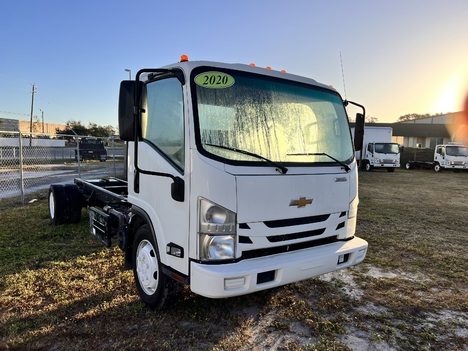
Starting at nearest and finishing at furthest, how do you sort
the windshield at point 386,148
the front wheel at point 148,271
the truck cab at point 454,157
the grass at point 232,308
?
the grass at point 232,308 < the front wheel at point 148,271 < the truck cab at point 454,157 < the windshield at point 386,148

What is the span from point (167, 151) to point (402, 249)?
4.67 m

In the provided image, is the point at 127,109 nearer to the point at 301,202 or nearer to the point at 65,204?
the point at 301,202

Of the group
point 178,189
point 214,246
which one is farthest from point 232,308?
point 178,189

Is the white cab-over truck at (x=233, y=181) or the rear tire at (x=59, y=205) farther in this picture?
the rear tire at (x=59, y=205)

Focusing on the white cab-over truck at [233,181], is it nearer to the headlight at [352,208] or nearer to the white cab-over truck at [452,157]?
the headlight at [352,208]

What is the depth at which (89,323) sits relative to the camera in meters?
3.16

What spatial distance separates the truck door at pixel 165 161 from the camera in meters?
2.85

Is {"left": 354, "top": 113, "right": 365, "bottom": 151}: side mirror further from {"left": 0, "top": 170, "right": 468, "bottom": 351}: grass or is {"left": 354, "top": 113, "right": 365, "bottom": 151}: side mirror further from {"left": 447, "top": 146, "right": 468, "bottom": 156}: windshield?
{"left": 447, "top": 146, "right": 468, "bottom": 156}: windshield

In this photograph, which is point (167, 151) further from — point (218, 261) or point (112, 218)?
point (112, 218)

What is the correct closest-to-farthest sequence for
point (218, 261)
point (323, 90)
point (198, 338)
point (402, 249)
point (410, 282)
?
point (218, 261) → point (198, 338) → point (323, 90) → point (410, 282) → point (402, 249)

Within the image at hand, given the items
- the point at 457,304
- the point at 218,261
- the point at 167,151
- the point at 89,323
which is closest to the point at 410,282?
the point at 457,304

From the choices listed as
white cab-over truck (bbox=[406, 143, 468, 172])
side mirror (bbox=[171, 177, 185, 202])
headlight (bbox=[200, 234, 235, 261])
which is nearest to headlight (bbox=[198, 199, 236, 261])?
headlight (bbox=[200, 234, 235, 261])

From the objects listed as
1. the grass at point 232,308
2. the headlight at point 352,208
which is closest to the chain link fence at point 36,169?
the grass at point 232,308

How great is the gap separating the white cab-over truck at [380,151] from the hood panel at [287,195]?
2218 cm
